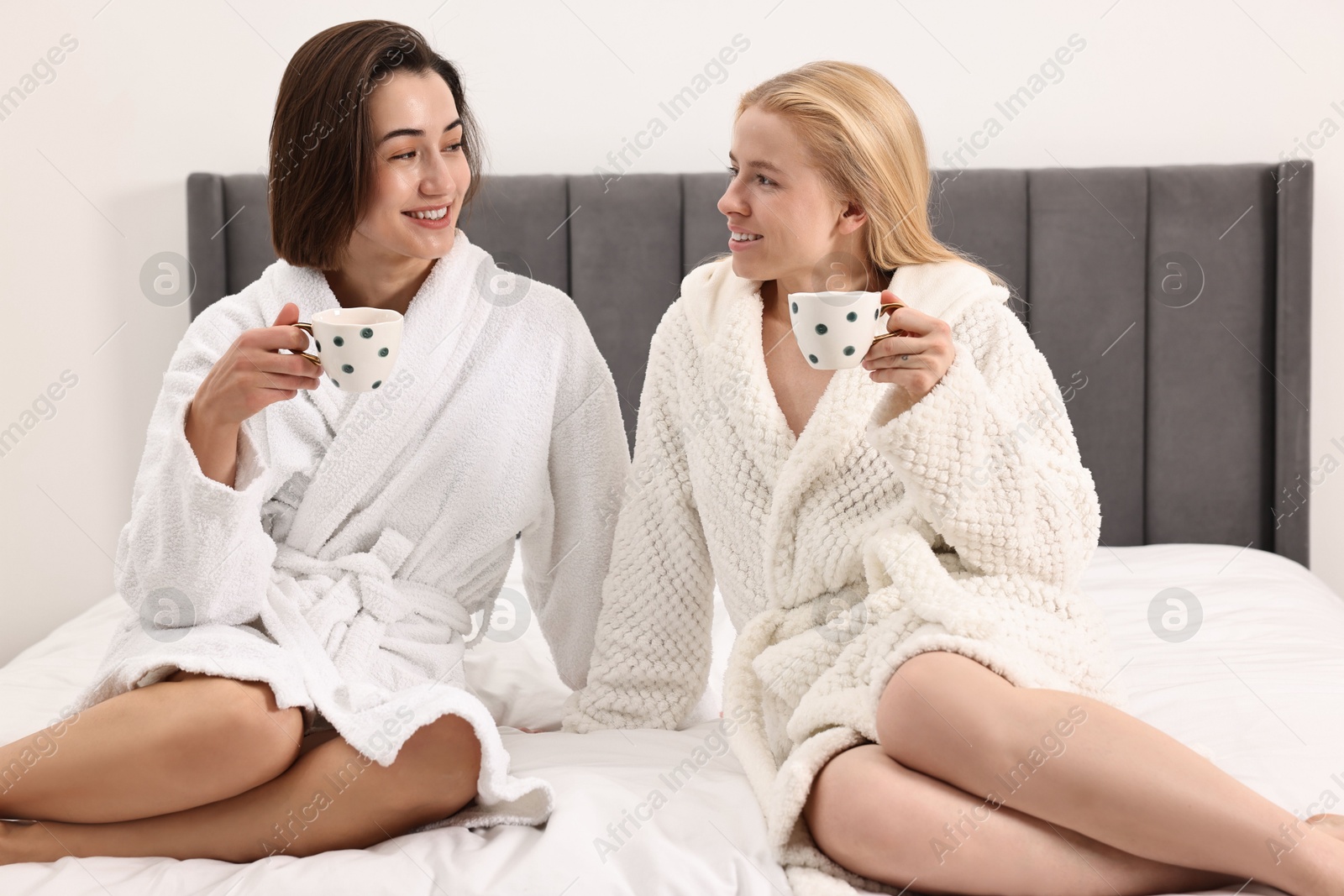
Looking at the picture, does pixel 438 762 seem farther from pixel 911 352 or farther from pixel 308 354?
pixel 911 352

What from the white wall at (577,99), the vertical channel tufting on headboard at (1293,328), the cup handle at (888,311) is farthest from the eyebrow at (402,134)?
the vertical channel tufting on headboard at (1293,328)

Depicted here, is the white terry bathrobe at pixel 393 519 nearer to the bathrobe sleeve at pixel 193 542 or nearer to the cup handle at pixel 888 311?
the bathrobe sleeve at pixel 193 542

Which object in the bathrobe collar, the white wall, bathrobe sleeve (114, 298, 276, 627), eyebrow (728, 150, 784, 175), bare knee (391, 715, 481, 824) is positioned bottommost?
bare knee (391, 715, 481, 824)

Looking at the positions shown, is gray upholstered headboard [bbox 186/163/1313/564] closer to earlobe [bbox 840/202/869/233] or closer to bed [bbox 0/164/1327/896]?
bed [bbox 0/164/1327/896]

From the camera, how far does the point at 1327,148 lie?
7.97ft

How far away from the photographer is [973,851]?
3.51ft

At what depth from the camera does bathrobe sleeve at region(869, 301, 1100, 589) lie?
1.22m

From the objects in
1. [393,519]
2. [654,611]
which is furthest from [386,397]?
[654,611]

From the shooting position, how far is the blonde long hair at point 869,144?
141cm

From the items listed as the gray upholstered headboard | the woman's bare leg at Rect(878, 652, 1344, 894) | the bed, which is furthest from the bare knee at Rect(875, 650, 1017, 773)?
the gray upholstered headboard

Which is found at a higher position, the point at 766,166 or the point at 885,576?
the point at 766,166

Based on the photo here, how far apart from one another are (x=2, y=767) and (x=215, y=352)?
0.55 m

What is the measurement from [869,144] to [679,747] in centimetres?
78

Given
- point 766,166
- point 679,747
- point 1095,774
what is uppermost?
point 766,166
